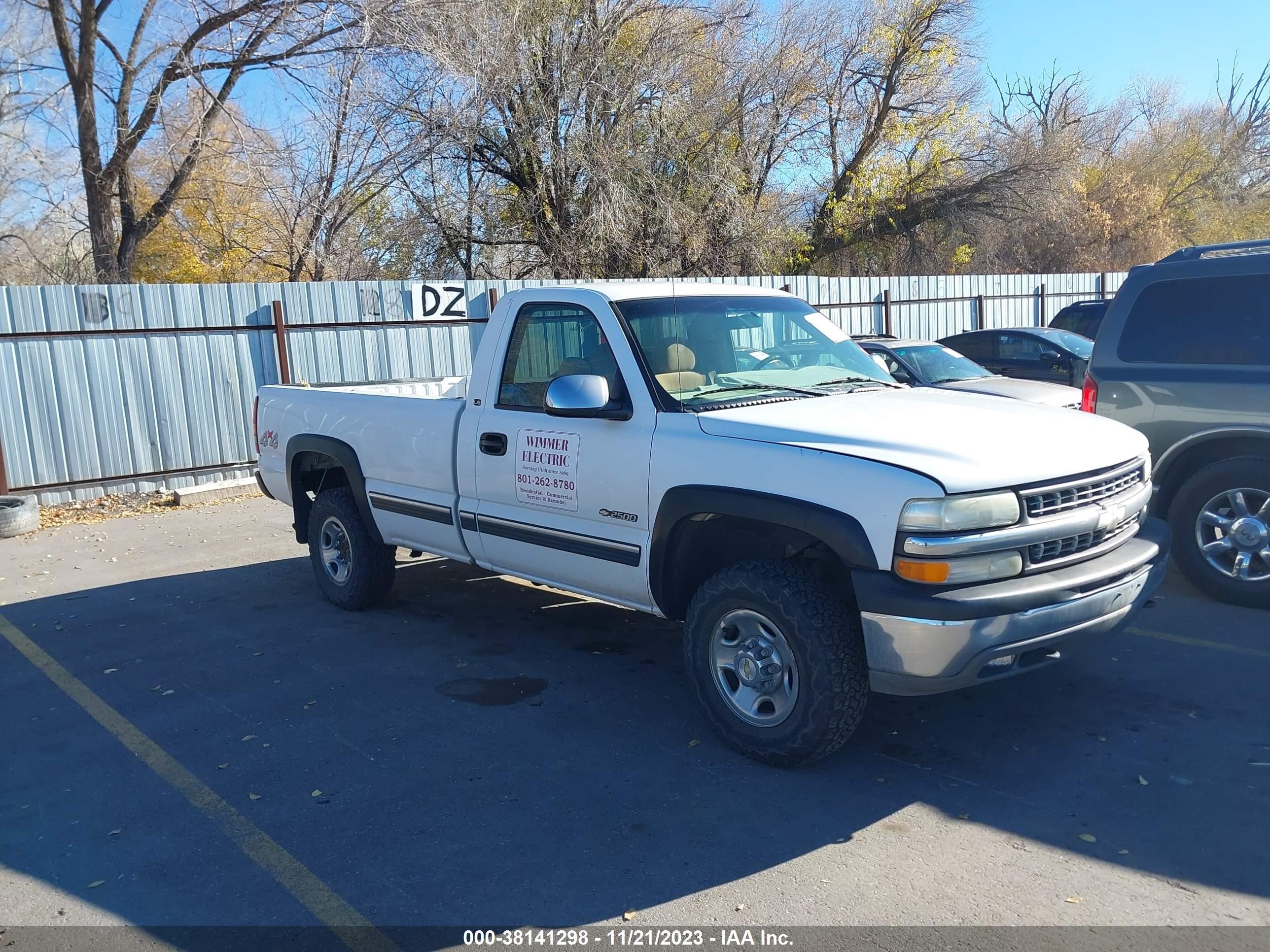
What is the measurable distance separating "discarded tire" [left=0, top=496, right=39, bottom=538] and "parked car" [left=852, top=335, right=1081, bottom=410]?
8.76 meters

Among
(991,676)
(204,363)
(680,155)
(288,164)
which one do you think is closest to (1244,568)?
(991,676)

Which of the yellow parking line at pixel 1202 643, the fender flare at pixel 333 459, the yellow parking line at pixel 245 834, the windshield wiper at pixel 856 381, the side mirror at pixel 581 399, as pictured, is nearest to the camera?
the yellow parking line at pixel 245 834

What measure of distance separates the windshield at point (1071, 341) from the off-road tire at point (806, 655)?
10210 mm

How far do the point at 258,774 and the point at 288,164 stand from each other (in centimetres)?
1796

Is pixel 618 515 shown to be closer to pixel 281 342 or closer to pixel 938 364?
pixel 938 364

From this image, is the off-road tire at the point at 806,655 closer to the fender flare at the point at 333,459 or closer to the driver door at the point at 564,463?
the driver door at the point at 564,463

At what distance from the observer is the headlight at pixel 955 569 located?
379 centimetres

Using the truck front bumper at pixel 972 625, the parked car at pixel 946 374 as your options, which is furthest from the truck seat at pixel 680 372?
the parked car at pixel 946 374

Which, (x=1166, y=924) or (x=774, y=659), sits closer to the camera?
(x=1166, y=924)

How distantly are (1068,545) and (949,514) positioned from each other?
28.3 inches

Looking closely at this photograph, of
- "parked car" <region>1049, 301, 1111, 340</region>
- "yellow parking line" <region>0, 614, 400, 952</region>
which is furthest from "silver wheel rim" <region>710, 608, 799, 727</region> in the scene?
"parked car" <region>1049, 301, 1111, 340</region>

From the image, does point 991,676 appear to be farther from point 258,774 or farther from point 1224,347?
point 1224,347

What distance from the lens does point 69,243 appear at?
20.6 meters

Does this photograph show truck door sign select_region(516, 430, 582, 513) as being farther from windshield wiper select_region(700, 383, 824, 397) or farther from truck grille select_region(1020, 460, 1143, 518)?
truck grille select_region(1020, 460, 1143, 518)
